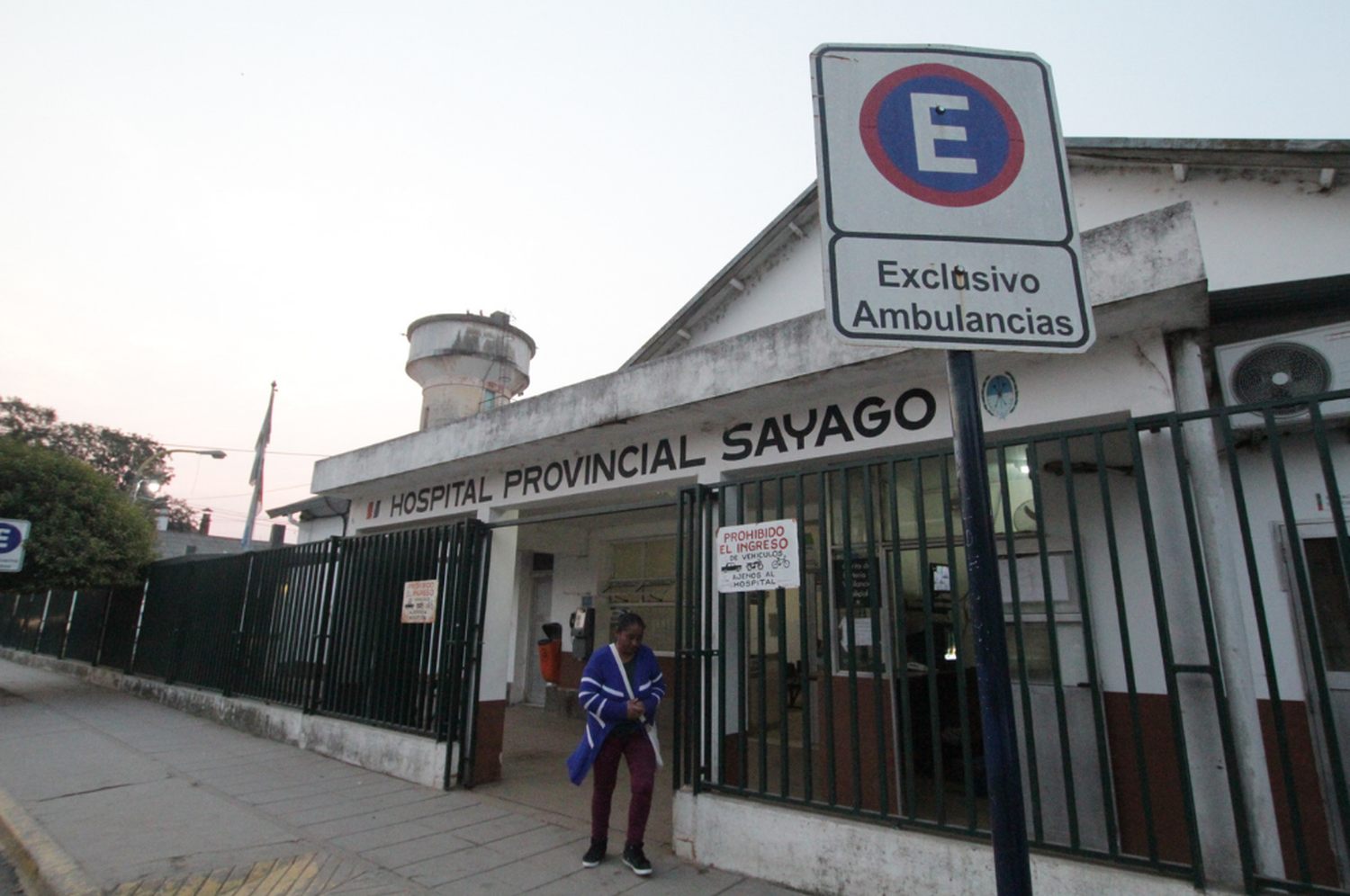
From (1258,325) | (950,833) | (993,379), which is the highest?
(1258,325)

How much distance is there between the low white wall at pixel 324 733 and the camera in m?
6.86

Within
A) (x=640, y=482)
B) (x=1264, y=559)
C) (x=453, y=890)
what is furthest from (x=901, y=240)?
(x=640, y=482)

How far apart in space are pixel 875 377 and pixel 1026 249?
334 cm

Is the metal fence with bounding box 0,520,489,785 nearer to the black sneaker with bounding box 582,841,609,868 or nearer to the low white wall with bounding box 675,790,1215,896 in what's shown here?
the black sneaker with bounding box 582,841,609,868

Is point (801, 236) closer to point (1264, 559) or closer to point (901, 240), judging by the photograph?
point (1264, 559)

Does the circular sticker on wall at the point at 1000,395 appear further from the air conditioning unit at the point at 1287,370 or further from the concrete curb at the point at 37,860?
the concrete curb at the point at 37,860

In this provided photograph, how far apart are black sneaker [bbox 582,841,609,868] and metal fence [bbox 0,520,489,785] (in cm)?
243

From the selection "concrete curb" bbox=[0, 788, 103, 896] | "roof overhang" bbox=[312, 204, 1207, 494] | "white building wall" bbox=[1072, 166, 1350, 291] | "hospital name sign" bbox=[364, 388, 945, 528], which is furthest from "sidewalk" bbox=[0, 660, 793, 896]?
"white building wall" bbox=[1072, 166, 1350, 291]

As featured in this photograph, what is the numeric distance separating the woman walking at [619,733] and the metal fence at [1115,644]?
35 centimetres

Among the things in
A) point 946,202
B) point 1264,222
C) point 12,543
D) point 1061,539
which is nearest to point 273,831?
point 946,202

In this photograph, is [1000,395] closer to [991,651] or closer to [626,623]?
[626,623]

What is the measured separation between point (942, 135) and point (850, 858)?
13.1 feet

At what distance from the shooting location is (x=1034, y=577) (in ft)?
17.1

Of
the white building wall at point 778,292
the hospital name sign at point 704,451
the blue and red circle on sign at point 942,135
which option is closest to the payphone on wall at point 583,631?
the hospital name sign at point 704,451
